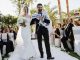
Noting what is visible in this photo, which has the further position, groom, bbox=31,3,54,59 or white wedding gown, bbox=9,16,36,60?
white wedding gown, bbox=9,16,36,60

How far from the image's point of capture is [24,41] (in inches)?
448

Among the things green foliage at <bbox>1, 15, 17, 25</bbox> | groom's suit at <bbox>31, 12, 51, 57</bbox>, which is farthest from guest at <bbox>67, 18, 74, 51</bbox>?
green foliage at <bbox>1, 15, 17, 25</bbox>

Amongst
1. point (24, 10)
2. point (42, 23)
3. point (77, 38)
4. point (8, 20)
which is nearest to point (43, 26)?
point (42, 23)

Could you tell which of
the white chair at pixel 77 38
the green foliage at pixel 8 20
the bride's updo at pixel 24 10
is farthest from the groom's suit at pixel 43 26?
the green foliage at pixel 8 20

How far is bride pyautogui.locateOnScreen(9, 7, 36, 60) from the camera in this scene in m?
11.1

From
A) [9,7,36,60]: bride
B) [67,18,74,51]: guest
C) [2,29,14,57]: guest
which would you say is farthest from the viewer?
[67,18,74,51]: guest

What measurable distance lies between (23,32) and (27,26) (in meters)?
0.28

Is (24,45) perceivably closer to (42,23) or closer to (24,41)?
(24,41)

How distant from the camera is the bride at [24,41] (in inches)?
437

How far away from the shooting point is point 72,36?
1440 cm

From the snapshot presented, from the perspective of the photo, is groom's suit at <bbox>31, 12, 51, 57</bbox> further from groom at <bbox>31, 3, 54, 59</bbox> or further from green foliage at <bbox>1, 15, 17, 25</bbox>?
green foliage at <bbox>1, 15, 17, 25</bbox>

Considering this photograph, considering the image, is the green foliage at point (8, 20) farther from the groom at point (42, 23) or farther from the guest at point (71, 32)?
the groom at point (42, 23)

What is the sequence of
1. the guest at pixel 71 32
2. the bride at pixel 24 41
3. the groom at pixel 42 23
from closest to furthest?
the groom at pixel 42 23
the bride at pixel 24 41
the guest at pixel 71 32

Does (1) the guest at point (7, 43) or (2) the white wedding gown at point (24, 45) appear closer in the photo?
(2) the white wedding gown at point (24, 45)
